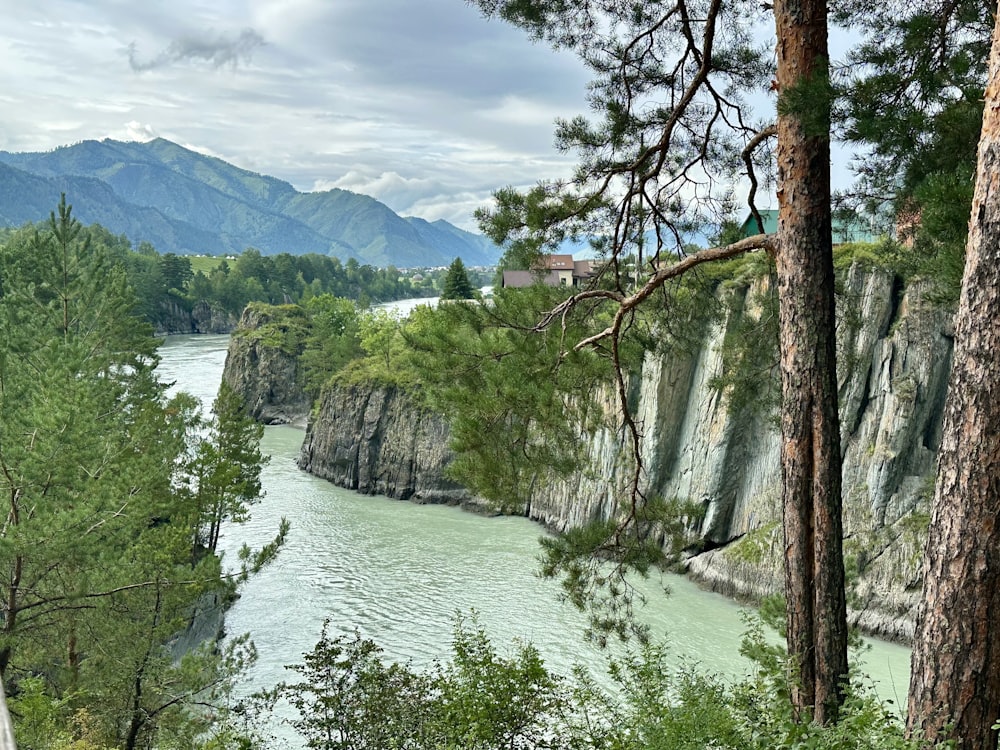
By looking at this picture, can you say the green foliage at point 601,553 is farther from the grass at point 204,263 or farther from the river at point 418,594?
the grass at point 204,263

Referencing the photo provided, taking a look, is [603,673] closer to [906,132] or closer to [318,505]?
[906,132]

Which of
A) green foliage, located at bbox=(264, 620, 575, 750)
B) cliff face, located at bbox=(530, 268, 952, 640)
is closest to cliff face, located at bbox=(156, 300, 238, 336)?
cliff face, located at bbox=(530, 268, 952, 640)

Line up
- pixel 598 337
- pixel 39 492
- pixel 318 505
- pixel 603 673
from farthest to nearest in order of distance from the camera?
1. pixel 318 505
2. pixel 603 673
3. pixel 39 492
4. pixel 598 337

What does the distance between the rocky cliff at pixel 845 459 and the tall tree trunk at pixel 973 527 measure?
9.09m

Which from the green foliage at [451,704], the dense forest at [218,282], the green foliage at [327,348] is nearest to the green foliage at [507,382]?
the green foliage at [451,704]

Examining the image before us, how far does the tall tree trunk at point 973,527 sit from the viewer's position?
9.87ft

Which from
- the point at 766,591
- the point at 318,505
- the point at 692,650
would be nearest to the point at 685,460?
the point at 766,591

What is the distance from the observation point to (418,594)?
1923cm

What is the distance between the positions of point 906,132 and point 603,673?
12.2 m

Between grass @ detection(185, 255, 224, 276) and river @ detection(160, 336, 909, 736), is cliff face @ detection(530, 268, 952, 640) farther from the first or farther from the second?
grass @ detection(185, 255, 224, 276)

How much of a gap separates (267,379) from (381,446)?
1604 cm

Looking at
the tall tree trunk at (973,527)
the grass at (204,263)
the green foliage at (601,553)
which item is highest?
the grass at (204,263)

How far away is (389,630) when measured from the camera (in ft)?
55.3

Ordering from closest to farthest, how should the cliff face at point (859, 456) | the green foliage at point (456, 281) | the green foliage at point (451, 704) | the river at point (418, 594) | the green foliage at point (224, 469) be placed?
the green foliage at point (451, 704) → the river at point (418, 594) → the cliff face at point (859, 456) → the green foliage at point (224, 469) → the green foliage at point (456, 281)
